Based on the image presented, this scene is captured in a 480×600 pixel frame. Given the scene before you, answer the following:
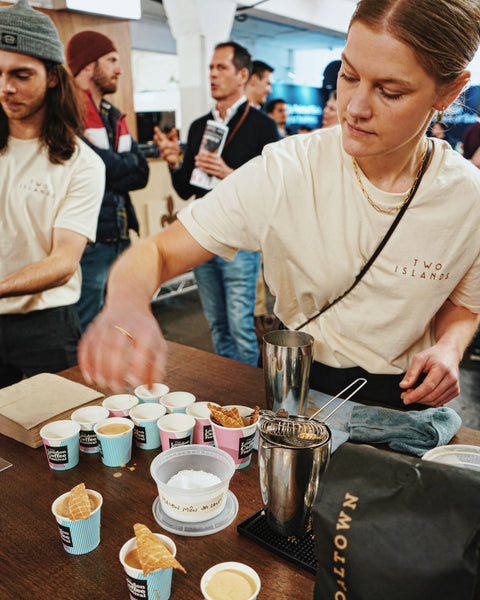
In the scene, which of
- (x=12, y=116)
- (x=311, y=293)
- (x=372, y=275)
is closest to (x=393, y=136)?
(x=372, y=275)

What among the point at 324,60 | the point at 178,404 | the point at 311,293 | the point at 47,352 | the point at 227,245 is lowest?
the point at 47,352

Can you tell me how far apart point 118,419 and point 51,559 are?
14.3 inches

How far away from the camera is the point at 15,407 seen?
1332 mm

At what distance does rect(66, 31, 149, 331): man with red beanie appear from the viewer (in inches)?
131

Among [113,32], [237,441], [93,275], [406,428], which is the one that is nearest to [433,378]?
[406,428]

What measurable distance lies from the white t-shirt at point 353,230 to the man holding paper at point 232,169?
1895mm

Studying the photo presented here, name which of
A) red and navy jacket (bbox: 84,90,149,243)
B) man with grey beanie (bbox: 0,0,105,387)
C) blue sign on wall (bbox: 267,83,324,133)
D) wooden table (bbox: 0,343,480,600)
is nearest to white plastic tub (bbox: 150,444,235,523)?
wooden table (bbox: 0,343,480,600)

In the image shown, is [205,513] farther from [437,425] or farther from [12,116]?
[12,116]

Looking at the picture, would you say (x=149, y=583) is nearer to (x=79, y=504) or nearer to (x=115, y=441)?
(x=79, y=504)

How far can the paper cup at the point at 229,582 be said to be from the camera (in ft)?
2.55

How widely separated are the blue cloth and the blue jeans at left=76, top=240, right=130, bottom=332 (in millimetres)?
2273

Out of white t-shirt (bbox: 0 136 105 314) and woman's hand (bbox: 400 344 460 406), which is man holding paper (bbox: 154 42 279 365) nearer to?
white t-shirt (bbox: 0 136 105 314)

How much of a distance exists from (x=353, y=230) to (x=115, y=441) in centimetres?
80

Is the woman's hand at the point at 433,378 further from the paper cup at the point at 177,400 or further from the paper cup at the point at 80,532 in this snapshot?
the paper cup at the point at 80,532
